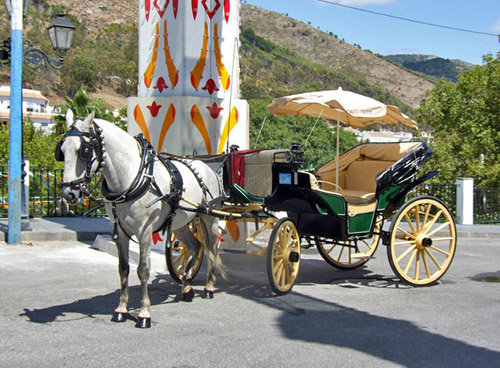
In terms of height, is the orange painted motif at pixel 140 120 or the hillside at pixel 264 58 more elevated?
the hillside at pixel 264 58

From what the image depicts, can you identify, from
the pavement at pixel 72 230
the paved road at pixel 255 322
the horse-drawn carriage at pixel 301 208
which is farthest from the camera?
the pavement at pixel 72 230

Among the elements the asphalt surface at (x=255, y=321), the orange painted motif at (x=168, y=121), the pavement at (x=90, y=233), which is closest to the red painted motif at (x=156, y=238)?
the pavement at (x=90, y=233)

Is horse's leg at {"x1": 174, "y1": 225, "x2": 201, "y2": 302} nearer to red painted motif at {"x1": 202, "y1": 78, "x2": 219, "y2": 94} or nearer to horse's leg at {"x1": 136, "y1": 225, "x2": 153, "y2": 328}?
horse's leg at {"x1": 136, "y1": 225, "x2": 153, "y2": 328}

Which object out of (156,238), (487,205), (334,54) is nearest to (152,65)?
(156,238)

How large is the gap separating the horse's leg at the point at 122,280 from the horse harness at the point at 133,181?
0.07 m

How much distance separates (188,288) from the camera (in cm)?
678

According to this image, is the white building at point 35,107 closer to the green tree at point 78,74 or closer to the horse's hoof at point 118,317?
the green tree at point 78,74

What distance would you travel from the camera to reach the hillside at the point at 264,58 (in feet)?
354

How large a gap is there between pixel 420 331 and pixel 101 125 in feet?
12.2

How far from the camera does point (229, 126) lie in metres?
10.2

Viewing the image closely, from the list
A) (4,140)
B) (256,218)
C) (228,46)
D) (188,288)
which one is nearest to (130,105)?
(228,46)

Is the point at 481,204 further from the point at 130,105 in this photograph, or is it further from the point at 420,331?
the point at 420,331

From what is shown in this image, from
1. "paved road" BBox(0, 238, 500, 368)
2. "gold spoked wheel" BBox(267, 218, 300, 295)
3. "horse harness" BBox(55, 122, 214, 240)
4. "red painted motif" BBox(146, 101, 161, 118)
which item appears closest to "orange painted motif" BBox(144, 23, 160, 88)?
"red painted motif" BBox(146, 101, 161, 118)

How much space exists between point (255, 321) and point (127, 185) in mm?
1914
